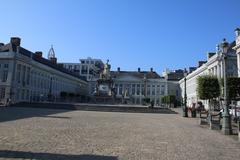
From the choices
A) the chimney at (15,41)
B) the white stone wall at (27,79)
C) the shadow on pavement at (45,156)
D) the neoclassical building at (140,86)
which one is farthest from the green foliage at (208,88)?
the neoclassical building at (140,86)

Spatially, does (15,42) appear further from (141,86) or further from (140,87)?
(140,87)

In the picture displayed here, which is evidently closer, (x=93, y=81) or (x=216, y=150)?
(x=216, y=150)

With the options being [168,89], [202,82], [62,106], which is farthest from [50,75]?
[202,82]

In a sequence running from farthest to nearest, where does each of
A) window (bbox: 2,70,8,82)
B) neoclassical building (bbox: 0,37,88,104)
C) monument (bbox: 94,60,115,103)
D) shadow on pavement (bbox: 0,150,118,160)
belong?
monument (bbox: 94,60,115,103)
window (bbox: 2,70,8,82)
neoclassical building (bbox: 0,37,88,104)
shadow on pavement (bbox: 0,150,118,160)

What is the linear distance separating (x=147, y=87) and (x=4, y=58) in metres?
77.6

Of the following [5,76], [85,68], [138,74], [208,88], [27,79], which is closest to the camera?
[208,88]

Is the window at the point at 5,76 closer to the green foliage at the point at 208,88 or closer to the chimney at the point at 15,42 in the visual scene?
the chimney at the point at 15,42

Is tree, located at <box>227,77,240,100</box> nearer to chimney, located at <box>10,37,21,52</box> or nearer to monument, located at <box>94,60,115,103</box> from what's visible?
monument, located at <box>94,60,115,103</box>

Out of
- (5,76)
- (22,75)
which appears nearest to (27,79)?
(22,75)

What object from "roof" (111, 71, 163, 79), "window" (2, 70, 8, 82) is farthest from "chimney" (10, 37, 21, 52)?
"roof" (111, 71, 163, 79)

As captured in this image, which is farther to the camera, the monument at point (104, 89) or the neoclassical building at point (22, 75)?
the monument at point (104, 89)

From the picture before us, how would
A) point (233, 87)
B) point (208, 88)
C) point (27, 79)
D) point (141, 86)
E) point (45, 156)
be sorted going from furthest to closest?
point (141, 86)
point (27, 79)
point (208, 88)
point (233, 87)
point (45, 156)

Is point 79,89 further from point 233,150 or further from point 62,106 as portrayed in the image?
point 233,150

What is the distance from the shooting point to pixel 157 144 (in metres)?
12.5
